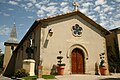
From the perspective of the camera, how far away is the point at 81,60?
18.1 metres

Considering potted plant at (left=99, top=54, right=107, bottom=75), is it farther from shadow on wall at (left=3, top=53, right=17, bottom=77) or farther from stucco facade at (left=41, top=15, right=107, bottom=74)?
shadow on wall at (left=3, top=53, right=17, bottom=77)

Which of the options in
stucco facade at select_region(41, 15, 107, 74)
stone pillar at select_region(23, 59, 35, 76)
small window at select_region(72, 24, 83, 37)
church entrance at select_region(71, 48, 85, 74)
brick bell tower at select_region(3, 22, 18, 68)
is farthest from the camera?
brick bell tower at select_region(3, 22, 18, 68)

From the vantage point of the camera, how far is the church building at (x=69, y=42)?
54.4 feet

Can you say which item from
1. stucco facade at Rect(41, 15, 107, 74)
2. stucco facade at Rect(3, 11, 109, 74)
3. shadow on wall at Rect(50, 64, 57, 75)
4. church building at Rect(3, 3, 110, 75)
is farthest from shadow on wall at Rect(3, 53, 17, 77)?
shadow on wall at Rect(50, 64, 57, 75)

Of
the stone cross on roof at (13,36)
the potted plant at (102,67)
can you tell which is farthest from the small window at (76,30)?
the stone cross on roof at (13,36)

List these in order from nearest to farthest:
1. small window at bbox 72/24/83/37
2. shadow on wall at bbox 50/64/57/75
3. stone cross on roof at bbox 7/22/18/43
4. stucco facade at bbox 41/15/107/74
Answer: shadow on wall at bbox 50/64/57/75 → stucco facade at bbox 41/15/107/74 → small window at bbox 72/24/83/37 → stone cross on roof at bbox 7/22/18/43

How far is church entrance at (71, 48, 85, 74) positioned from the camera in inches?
690

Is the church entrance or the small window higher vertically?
the small window

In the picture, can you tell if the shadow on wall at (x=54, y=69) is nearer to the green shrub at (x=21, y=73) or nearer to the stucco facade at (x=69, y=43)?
the stucco facade at (x=69, y=43)

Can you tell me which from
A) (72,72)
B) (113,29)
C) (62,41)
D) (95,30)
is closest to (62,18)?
(62,41)

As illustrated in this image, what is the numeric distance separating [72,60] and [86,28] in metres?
4.25

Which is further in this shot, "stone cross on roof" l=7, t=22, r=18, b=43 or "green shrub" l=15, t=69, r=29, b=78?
"stone cross on roof" l=7, t=22, r=18, b=43

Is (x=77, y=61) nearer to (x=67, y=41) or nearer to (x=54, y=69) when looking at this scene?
(x=67, y=41)

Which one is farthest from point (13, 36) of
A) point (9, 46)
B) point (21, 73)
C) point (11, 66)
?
point (21, 73)
